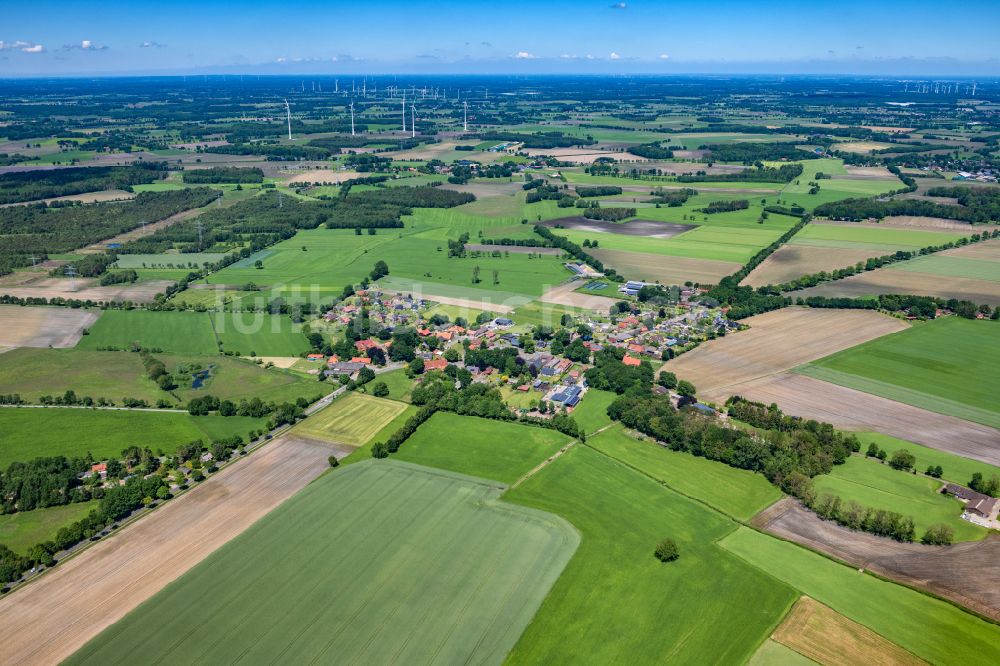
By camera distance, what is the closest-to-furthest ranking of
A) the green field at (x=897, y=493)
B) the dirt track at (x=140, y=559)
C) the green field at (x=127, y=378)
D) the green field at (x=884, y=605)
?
the green field at (x=884, y=605)
the dirt track at (x=140, y=559)
the green field at (x=897, y=493)
the green field at (x=127, y=378)

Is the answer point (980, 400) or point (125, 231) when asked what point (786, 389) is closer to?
point (980, 400)

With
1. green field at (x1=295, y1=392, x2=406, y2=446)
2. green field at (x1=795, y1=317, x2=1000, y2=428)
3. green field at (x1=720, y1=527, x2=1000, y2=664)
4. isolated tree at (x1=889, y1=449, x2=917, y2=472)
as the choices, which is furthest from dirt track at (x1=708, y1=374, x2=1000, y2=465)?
green field at (x1=295, y1=392, x2=406, y2=446)

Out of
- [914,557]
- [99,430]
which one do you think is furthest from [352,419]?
[914,557]

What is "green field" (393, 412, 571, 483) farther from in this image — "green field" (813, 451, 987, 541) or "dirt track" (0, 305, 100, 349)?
"dirt track" (0, 305, 100, 349)

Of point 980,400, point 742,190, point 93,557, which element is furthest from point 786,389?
point 742,190

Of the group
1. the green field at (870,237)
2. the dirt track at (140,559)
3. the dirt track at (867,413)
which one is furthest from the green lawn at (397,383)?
the green field at (870,237)

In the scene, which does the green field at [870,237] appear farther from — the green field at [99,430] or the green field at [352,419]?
the green field at [99,430]
